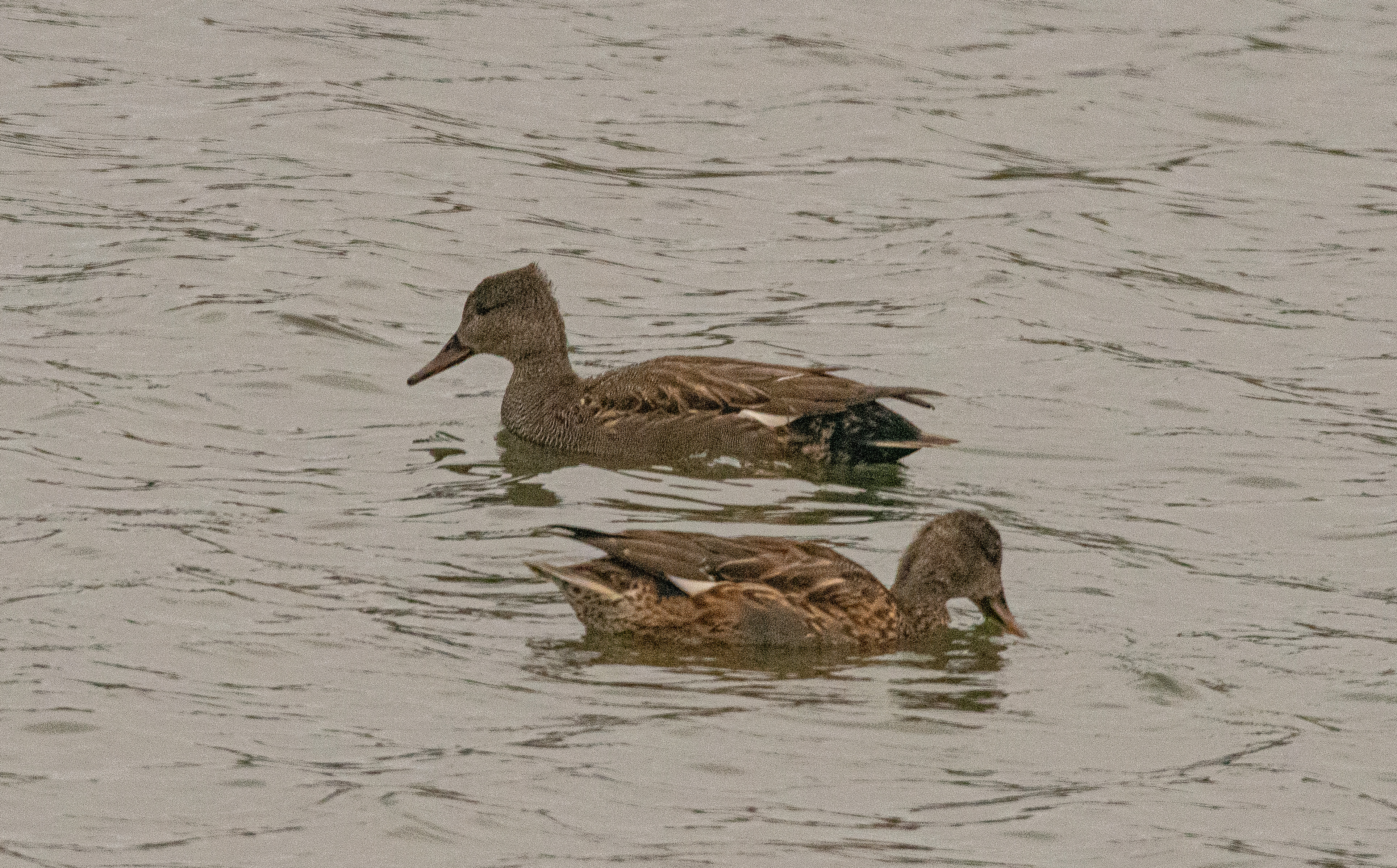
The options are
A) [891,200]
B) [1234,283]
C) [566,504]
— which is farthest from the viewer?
[891,200]

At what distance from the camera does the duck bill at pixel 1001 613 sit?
32.3 ft

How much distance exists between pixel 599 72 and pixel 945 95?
9.58 feet

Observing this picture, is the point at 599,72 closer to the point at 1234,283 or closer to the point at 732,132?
the point at 732,132

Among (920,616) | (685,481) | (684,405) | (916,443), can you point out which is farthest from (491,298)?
(920,616)

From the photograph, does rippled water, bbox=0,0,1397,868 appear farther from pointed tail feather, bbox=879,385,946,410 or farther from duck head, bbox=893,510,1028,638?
pointed tail feather, bbox=879,385,946,410

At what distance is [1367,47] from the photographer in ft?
75.5

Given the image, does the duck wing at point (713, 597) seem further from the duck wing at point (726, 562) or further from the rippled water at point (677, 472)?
the rippled water at point (677, 472)

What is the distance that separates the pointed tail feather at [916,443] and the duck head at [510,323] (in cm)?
215

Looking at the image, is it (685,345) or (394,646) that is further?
(685,345)

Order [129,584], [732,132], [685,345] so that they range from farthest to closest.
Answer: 1. [732,132]
2. [685,345]
3. [129,584]

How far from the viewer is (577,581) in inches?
372

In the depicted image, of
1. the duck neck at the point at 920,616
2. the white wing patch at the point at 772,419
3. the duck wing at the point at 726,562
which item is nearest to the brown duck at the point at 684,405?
the white wing patch at the point at 772,419

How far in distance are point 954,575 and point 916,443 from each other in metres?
2.55

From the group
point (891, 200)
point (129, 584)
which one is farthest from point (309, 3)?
point (129, 584)
